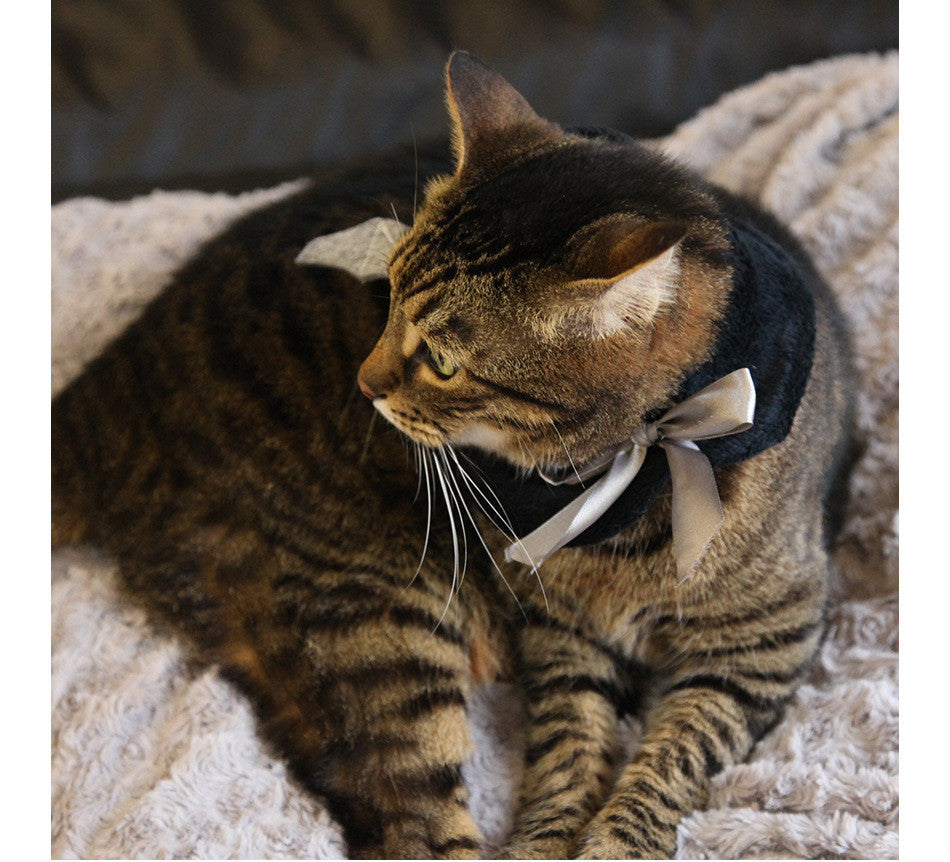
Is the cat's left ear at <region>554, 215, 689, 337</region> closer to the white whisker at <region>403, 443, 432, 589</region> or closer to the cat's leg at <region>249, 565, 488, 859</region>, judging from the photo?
the white whisker at <region>403, 443, 432, 589</region>

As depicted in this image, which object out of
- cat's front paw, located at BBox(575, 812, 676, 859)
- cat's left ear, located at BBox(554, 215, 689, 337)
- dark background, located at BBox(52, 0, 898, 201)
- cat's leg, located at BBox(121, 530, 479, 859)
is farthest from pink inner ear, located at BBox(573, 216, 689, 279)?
dark background, located at BBox(52, 0, 898, 201)

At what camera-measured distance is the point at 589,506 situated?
2.97 feet

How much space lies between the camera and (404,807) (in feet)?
3.35

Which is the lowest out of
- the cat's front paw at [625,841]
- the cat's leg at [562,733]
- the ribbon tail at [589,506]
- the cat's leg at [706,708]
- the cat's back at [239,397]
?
the cat's leg at [562,733]

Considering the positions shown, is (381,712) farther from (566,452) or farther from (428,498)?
(566,452)

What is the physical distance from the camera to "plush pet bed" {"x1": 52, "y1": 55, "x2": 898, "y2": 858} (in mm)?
1005

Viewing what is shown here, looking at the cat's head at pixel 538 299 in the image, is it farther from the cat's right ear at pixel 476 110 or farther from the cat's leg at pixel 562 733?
the cat's leg at pixel 562 733

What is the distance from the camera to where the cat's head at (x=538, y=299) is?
82cm

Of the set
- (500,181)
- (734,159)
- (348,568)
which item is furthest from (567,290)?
(734,159)

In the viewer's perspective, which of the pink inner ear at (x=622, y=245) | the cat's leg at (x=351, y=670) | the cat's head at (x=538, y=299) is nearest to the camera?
the pink inner ear at (x=622, y=245)

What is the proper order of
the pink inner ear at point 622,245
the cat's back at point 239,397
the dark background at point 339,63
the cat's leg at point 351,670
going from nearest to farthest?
the pink inner ear at point 622,245
the cat's leg at point 351,670
the cat's back at point 239,397
the dark background at point 339,63

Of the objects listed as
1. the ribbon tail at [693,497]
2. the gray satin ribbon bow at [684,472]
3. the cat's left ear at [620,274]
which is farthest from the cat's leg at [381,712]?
the cat's left ear at [620,274]

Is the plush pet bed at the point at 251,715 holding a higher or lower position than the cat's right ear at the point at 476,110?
lower

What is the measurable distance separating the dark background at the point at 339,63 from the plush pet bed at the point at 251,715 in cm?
29
